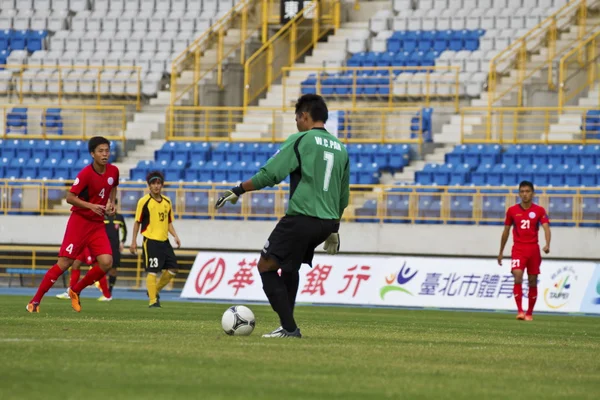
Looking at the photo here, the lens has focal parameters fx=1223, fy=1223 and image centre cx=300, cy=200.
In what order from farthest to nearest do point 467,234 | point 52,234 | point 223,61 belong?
point 223,61
point 52,234
point 467,234

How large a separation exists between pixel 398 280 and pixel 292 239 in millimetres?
13845

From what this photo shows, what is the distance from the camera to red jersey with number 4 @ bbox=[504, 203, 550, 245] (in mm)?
18797

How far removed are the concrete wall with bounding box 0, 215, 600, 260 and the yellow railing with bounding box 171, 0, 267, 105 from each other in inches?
298

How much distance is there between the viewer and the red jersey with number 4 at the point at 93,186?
14219 mm

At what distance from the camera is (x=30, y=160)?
106ft

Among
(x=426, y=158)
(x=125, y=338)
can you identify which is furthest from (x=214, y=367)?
(x=426, y=158)

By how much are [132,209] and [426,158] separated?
26.1 feet

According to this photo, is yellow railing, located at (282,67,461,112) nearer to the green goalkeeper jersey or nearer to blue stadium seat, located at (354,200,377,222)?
blue stadium seat, located at (354,200,377,222)

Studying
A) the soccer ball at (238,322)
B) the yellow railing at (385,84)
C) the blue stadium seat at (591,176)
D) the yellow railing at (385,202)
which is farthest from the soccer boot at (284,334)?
the yellow railing at (385,84)

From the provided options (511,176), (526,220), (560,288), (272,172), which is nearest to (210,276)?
(560,288)

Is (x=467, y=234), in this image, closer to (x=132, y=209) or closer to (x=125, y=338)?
(x=132, y=209)

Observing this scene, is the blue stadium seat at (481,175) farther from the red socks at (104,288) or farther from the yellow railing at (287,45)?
the red socks at (104,288)

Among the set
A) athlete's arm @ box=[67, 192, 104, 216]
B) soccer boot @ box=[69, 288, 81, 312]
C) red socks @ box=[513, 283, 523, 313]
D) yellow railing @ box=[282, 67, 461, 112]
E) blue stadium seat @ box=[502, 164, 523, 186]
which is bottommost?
red socks @ box=[513, 283, 523, 313]

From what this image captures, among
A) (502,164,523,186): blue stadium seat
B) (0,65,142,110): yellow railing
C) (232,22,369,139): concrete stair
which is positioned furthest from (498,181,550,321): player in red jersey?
(0,65,142,110): yellow railing
